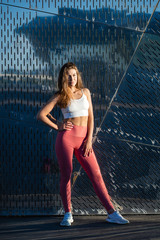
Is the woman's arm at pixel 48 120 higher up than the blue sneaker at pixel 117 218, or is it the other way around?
the woman's arm at pixel 48 120

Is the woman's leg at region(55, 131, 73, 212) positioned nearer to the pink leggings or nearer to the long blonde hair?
the pink leggings

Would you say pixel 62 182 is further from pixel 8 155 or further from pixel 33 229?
pixel 8 155

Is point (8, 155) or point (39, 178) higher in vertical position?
point (8, 155)

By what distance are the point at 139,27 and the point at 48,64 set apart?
43.8 inches

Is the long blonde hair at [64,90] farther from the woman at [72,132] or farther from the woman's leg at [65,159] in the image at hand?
the woman's leg at [65,159]

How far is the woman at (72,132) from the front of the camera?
3.57m

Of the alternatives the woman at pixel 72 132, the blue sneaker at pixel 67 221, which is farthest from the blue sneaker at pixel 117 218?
the blue sneaker at pixel 67 221

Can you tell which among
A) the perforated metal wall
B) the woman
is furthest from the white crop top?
the perforated metal wall

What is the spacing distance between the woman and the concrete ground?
0.43ft

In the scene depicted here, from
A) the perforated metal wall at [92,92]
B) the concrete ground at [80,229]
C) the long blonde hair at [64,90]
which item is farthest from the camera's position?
the perforated metal wall at [92,92]

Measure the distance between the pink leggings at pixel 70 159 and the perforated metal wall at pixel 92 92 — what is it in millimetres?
448

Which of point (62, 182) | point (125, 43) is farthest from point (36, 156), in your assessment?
point (125, 43)

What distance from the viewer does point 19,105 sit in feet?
13.4

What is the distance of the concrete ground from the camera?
3.25m
